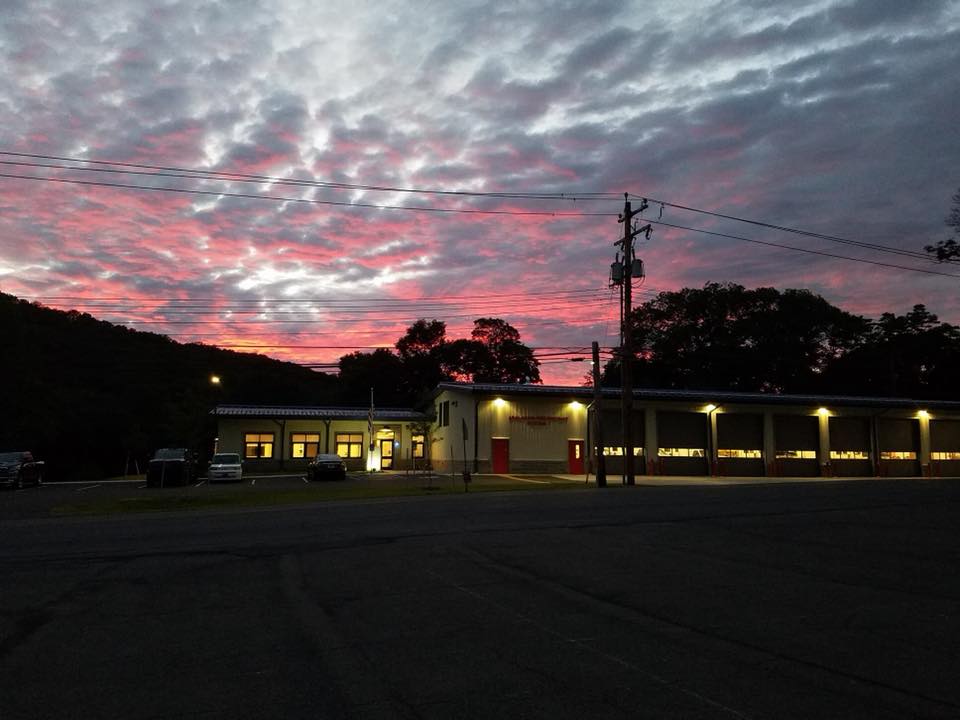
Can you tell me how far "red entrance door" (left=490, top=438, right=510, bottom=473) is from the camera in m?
45.1

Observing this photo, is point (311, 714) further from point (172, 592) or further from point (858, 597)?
point (858, 597)

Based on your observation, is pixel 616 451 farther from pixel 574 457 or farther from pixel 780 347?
pixel 780 347

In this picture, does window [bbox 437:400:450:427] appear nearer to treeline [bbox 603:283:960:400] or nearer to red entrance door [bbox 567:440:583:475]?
red entrance door [bbox 567:440:583:475]

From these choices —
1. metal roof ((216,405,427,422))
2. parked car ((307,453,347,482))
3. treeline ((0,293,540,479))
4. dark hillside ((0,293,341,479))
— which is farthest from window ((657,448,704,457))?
dark hillside ((0,293,341,479))

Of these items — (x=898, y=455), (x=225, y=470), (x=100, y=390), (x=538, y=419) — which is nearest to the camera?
(x=225, y=470)

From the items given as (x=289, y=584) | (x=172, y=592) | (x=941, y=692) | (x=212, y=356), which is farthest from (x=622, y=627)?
(x=212, y=356)

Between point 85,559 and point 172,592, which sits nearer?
point 172,592

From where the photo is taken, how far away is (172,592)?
31.0 feet

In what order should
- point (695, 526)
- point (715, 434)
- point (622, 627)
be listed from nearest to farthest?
point (622, 627), point (695, 526), point (715, 434)

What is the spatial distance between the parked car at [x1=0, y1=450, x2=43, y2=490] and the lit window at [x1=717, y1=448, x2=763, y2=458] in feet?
134

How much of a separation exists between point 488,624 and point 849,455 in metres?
51.7

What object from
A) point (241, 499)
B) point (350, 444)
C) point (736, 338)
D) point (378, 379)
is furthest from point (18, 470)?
point (736, 338)

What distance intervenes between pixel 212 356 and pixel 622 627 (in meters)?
87.2

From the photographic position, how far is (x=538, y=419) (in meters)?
46.0
